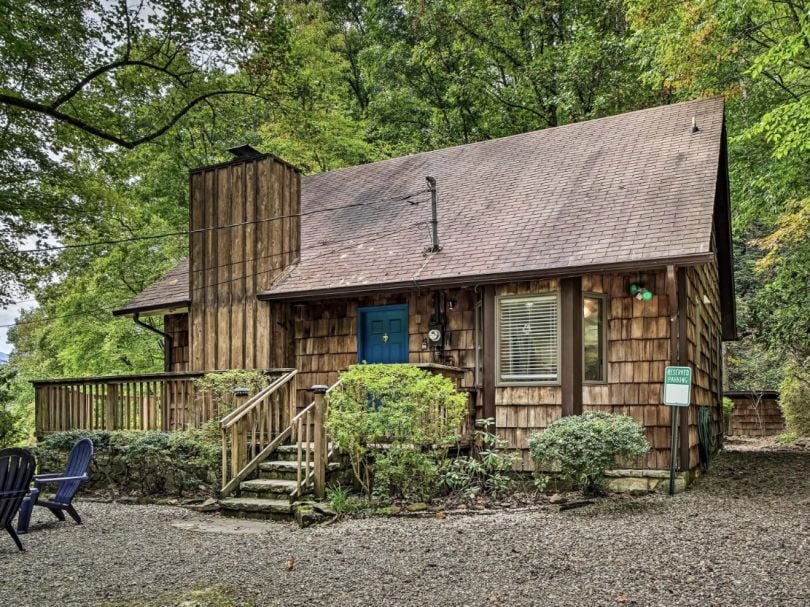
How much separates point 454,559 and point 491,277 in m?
4.23

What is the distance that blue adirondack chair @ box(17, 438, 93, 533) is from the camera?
6.38 metres

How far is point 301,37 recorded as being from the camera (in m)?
18.4

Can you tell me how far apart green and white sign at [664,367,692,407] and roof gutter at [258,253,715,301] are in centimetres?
120

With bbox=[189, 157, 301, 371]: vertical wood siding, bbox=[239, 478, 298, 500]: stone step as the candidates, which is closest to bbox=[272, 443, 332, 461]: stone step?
bbox=[239, 478, 298, 500]: stone step

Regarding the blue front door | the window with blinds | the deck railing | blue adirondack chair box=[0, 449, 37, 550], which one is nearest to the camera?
blue adirondack chair box=[0, 449, 37, 550]

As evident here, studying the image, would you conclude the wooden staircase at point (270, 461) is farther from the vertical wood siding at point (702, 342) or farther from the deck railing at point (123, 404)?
the vertical wood siding at point (702, 342)

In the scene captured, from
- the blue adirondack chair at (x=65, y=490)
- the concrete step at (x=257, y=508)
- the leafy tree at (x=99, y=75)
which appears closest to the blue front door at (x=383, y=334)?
the concrete step at (x=257, y=508)

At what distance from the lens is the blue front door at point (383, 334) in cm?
974

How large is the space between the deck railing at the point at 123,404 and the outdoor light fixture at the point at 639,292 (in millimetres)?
4707

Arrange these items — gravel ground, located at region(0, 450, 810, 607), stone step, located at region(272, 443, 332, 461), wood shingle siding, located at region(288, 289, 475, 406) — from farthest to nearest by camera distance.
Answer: wood shingle siding, located at region(288, 289, 475, 406) < stone step, located at region(272, 443, 332, 461) < gravel ground, located at region(0, 450, 810, 607)

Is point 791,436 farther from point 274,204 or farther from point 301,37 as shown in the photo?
point 301,37

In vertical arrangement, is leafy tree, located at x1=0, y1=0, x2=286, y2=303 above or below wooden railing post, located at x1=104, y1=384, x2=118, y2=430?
above

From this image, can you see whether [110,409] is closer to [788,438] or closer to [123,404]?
[123,404]

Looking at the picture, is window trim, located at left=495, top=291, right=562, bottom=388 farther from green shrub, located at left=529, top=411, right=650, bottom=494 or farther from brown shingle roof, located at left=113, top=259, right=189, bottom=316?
brown shingle roof, located at left=113, top=259, right=189, bottom=316
